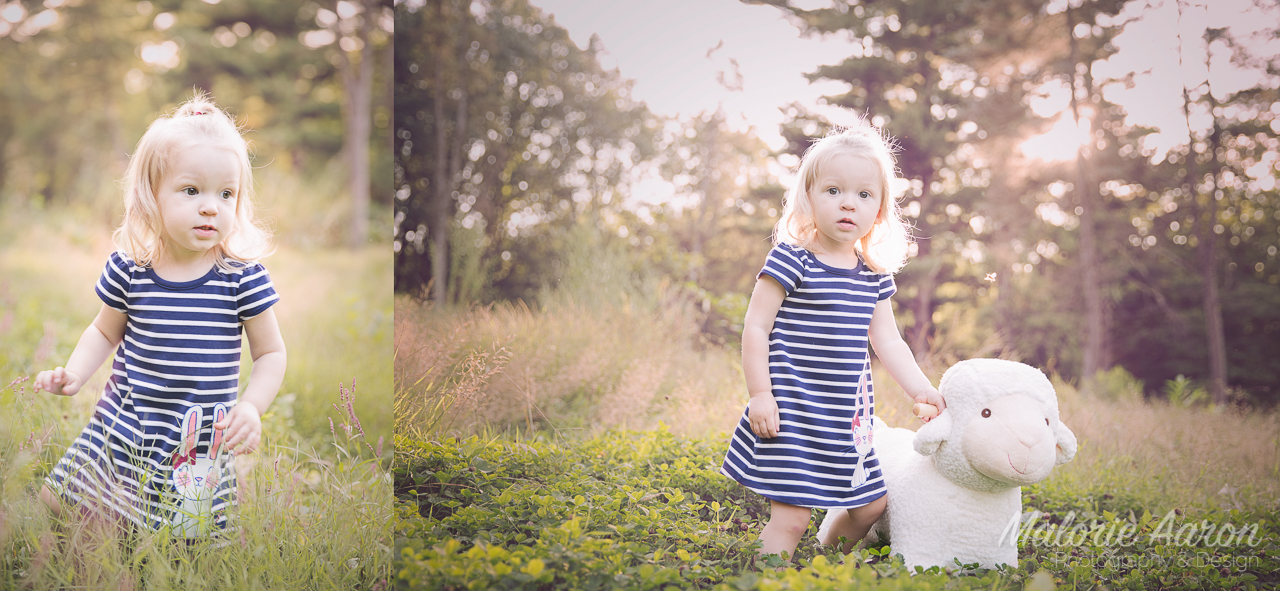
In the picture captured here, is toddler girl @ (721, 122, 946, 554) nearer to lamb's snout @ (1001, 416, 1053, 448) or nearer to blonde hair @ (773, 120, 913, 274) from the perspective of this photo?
blonde hair @ (773, 120, 913, 274)

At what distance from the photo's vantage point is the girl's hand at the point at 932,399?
2.18m

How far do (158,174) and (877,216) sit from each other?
2265 millimetres

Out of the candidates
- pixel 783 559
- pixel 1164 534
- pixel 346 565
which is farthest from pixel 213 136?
pixel 1164 534

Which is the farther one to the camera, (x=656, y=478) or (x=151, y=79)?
(x=151, y=79)

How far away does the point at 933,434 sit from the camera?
2.07 m

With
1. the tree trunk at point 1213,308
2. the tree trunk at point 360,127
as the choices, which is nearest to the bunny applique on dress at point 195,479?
the tree trunk at point 1213,308

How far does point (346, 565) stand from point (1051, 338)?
4.07 meters

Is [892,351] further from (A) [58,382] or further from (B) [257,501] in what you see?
(A) [58,382]

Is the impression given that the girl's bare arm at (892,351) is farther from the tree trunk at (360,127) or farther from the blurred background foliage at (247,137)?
the tree trunk at (360,127)

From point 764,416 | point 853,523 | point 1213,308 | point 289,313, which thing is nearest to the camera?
point 764,416

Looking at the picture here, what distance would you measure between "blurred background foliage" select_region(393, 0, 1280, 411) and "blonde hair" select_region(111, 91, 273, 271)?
2.43 feet

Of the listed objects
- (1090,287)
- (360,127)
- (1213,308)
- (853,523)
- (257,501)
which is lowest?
(853,523)

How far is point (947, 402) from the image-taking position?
216 cm

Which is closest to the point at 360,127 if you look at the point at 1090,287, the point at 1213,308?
the point at 1090,287
